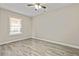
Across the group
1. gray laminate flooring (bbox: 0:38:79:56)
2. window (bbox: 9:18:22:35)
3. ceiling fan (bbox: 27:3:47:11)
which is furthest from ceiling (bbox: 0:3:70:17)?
gray laminate flooring (bbox: 0:38:79:56)

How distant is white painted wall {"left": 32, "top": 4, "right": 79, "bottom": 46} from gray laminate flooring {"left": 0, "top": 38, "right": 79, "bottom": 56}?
11cm

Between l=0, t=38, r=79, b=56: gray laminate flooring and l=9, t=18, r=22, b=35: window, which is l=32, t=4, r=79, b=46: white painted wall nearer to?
l=0, t=38, r=79, b=56: gray laminate flooring

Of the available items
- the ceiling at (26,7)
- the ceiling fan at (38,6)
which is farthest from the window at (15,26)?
the ceiling fan at (38,6)

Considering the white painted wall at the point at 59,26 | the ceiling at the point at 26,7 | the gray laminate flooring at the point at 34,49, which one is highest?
the ceiling at the point at 26,7

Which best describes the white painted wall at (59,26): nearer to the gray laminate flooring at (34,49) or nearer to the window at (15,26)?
the gray laminate flooring at (34,49)

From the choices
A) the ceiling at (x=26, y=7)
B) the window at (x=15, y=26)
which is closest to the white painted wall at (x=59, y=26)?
the ceiling at (x=26, y=7)

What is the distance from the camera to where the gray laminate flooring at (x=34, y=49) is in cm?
192

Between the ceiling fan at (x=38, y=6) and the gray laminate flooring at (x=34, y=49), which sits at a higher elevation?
the ceiling fan at (x=38, y=6)

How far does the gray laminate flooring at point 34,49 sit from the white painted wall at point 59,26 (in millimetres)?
112

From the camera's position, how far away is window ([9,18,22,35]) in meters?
1.94

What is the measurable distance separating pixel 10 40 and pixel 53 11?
3.07ft

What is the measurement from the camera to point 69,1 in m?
1.96

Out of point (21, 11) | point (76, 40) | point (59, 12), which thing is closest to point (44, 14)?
point (59, 12)

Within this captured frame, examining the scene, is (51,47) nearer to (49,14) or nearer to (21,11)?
(49,14)
